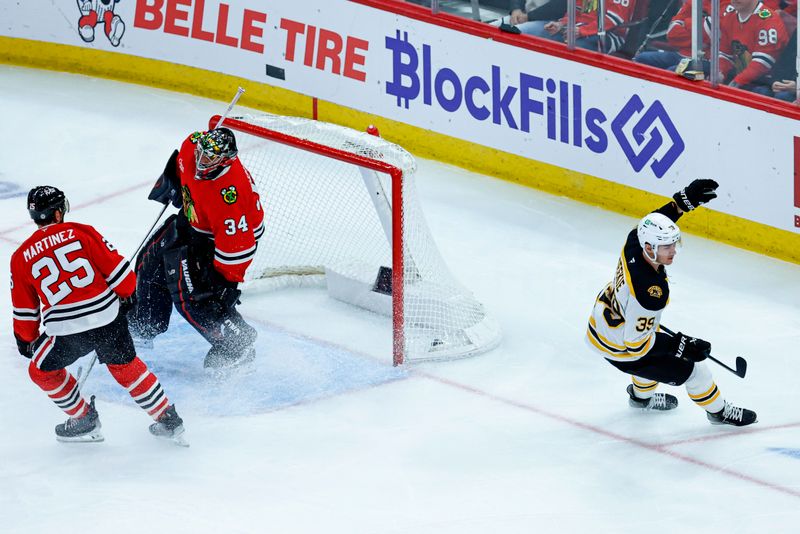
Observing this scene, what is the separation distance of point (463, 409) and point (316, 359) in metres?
0.69

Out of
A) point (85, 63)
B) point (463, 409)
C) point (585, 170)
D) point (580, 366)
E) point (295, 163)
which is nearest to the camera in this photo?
point (463, 409)

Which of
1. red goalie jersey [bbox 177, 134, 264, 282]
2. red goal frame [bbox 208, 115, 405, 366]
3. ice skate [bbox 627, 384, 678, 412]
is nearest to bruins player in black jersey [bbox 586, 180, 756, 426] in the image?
ice skate [bbox 627, 384, 678, 412]

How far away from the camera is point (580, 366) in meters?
5.54

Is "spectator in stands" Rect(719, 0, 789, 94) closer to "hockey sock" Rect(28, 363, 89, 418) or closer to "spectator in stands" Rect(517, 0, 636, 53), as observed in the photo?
"spectator in stands" Rect(517, 0, 636, 53)

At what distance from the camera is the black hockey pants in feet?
17.3

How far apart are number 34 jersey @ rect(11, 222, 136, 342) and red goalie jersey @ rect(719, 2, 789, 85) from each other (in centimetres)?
307

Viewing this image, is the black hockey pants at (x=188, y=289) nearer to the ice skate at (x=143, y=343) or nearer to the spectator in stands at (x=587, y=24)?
the ice skate at (x=143, y=343)

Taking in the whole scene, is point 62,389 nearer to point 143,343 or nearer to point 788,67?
point 143,343

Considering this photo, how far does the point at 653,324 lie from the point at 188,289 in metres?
1.73

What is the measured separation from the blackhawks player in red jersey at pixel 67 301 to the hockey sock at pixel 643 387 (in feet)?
5.59

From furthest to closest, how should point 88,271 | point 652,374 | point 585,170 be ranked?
point 585,170
point 652,374
point 88,271

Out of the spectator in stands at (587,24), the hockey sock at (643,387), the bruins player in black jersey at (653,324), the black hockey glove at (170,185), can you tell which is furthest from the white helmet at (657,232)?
the spectator in stands at (587,24)

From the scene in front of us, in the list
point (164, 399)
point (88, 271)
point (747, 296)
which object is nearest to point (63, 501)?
point (164, 399)

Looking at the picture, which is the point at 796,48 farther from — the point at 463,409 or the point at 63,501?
the point at 63,501
